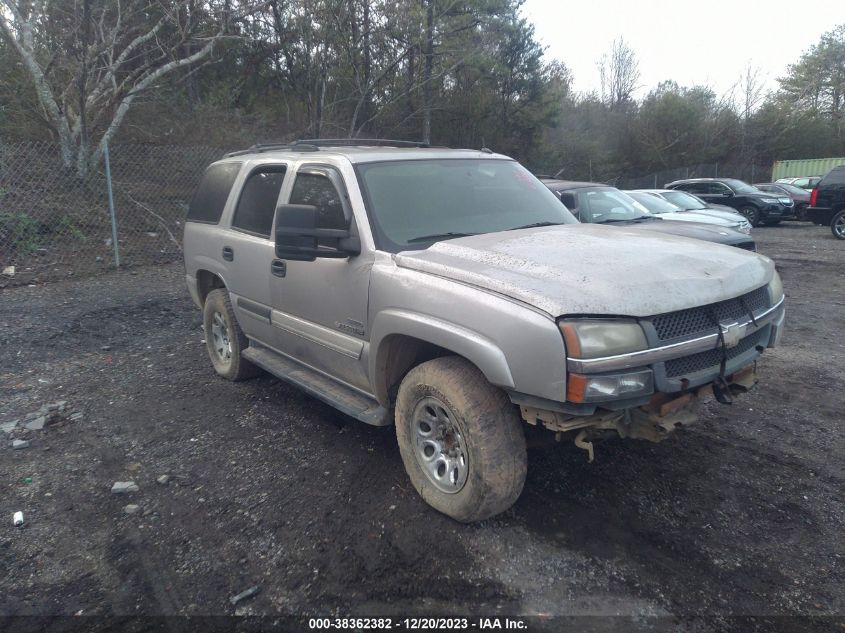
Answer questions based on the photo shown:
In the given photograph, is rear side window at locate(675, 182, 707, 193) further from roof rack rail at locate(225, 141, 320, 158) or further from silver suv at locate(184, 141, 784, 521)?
roof rack rail at locate(225, 141, 320, 158)

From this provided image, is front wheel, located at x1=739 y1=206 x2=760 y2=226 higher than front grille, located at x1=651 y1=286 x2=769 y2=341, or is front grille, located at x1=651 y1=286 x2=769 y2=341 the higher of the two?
front grille, located at x1=651 y1=286 x2=769 y2=341

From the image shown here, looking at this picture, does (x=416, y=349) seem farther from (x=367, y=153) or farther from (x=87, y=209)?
(x=87, y=209)

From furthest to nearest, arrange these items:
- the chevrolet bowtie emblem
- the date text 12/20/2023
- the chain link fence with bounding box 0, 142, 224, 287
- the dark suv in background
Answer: the dark suv in background, the chain link fence with bounding box 0, 142, 224, 287, the chevrolet bowtie emblem, the date text 12/20/2023

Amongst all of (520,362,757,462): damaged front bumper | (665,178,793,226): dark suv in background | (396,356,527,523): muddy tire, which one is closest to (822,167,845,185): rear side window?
(665,178,793,226): dark suv in background

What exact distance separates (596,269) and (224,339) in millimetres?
3692

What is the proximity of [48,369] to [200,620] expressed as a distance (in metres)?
4.18

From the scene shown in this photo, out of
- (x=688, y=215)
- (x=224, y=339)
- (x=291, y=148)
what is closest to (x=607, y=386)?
(x=291, y=148)

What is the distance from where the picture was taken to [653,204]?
36.6 ft

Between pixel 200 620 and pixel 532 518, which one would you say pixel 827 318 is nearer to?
pixel 532 518

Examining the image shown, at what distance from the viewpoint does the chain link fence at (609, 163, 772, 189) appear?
34594mm

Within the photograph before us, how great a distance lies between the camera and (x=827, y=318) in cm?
723

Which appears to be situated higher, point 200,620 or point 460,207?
point 460,207

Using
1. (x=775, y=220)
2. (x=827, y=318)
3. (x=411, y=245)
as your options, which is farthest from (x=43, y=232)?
(x=775, y=220)

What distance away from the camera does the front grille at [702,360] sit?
279 centimetres
